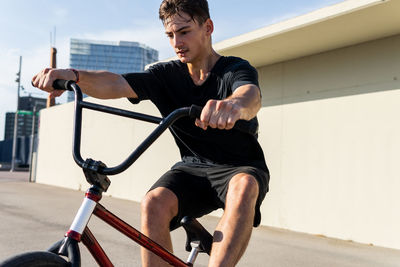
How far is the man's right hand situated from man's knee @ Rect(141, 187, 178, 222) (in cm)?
68

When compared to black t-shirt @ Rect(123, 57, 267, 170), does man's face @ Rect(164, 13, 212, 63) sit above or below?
above

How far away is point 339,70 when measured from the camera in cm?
710

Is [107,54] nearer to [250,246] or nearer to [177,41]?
[250,246]

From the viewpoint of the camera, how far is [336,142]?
697cm

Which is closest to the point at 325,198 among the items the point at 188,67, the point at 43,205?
the point at 188,67

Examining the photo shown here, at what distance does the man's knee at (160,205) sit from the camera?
2.21 m

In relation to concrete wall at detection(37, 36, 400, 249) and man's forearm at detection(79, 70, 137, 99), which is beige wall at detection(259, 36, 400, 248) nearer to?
concrete wall at detection(37, 36, 400, 249)

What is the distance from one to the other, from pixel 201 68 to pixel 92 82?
0.61 m

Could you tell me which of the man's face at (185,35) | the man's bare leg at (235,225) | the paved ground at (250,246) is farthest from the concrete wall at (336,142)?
the man's bare leg at (235,225)

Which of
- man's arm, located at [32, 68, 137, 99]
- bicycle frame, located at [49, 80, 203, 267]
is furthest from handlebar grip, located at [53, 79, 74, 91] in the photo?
bicycle frame, located at [49, 80, 203, 267]

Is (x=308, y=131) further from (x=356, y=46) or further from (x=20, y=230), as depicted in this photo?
(x=20, y=230)

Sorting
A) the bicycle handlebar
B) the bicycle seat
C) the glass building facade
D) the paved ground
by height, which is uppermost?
the glass building facade

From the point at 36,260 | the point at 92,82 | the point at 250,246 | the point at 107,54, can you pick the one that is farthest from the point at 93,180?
the point at 107,54

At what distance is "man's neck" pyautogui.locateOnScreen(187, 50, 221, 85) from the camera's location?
2.51 meters
